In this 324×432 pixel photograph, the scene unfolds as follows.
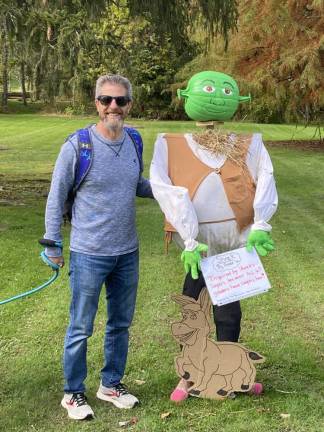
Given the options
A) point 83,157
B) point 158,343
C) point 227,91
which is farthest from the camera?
point 158,343

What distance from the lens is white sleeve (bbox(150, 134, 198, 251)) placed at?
9.98 ft

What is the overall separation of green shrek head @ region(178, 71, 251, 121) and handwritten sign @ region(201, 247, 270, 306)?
77cm

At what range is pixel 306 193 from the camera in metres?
11.0

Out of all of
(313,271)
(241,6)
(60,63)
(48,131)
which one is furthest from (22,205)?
(48,131)

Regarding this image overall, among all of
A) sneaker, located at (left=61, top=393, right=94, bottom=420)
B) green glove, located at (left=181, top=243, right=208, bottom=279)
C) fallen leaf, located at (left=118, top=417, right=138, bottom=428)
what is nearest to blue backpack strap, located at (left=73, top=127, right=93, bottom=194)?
green glove, located at (left=181, top=243, right=208, bottom=279)

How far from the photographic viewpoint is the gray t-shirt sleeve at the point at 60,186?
2.95 metres

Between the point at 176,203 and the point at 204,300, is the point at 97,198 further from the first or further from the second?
the point at 204,300

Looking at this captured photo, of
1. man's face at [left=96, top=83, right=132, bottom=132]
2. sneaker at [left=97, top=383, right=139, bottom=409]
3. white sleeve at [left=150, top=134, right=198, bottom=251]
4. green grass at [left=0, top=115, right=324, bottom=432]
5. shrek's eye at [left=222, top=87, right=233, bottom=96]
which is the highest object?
shrek's eye at [left=222, top=87, right=233, bottom=96]

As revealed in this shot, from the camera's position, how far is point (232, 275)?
10.4 feet

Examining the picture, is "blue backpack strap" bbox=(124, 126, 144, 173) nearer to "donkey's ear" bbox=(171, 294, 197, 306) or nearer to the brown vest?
the brown vest

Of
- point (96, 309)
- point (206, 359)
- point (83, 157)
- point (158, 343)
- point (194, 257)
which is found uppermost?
point (83, 157)

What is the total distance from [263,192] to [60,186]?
106 cm

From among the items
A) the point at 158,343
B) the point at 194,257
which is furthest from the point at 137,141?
the point at 158,343

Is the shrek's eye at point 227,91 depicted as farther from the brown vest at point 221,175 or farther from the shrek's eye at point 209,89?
the brown vest at point 221,175
